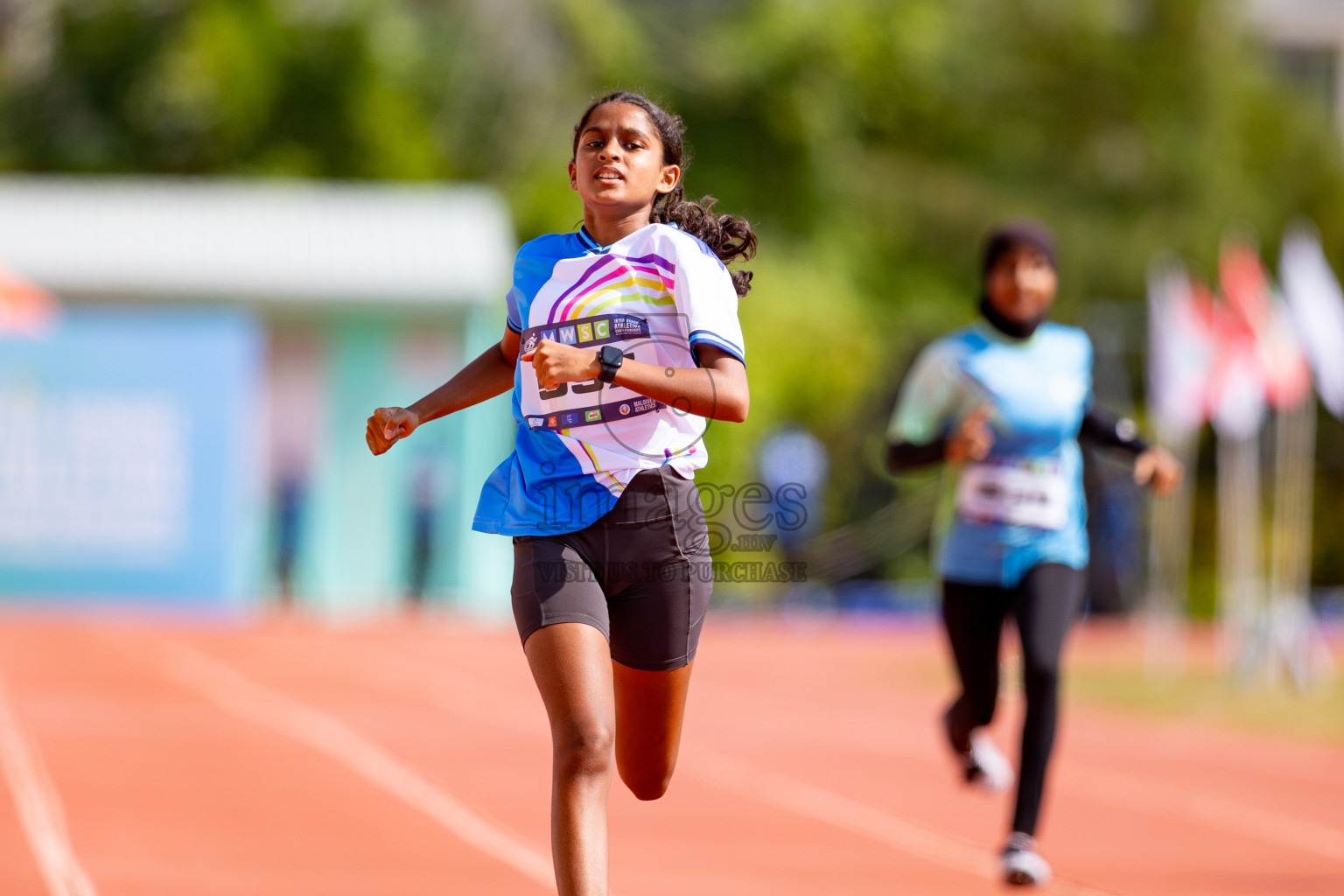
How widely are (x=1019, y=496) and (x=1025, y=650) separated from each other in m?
0.50

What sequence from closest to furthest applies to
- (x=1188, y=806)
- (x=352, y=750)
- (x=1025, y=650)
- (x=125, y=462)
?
(x=1025, y=650) < (x=1188, y=806) < (x=352, y=750) < (x=125, y=462)

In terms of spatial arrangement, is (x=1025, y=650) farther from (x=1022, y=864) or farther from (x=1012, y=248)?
(x=1012, y=248)

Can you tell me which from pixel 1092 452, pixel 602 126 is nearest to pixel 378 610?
pixel 1092 452

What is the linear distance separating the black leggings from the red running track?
1.59 ft

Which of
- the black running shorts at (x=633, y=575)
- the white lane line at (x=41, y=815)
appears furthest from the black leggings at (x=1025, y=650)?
the white lane line at (x=41, y=815)

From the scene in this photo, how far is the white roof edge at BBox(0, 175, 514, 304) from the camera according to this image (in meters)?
21.7

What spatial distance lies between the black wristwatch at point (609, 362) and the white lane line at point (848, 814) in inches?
120

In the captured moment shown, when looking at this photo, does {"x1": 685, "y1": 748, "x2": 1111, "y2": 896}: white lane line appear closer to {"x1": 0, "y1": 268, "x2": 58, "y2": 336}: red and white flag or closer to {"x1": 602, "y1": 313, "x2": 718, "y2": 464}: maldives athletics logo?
{"x1": 602, "y1": 313, "x2": 718, "y2": 464}: maldives athletics logo

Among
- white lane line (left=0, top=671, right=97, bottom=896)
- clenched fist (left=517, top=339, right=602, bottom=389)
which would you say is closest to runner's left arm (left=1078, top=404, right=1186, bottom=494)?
clenched fist (left=517, top=339, right=602, bottom=389)

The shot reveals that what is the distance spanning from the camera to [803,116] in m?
33.4

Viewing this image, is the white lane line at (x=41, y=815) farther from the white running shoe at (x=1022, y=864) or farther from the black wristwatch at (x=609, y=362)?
the black wristwatch at (x=609, y=362)

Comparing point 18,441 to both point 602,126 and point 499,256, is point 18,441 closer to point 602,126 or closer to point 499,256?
point 499,256

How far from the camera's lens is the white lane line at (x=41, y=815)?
5.85 metres

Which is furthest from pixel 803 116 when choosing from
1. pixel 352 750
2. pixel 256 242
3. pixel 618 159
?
pixel 618 159
